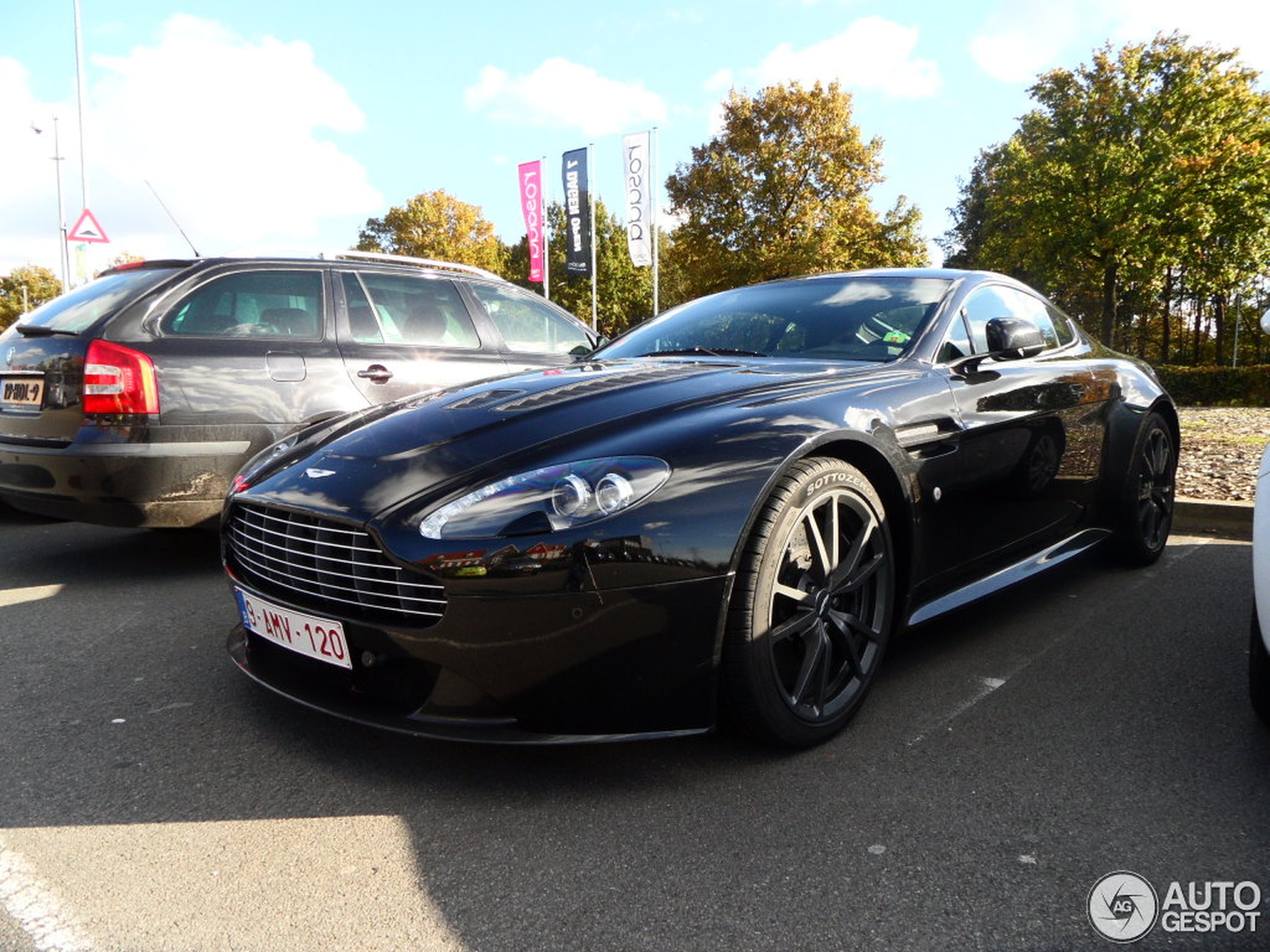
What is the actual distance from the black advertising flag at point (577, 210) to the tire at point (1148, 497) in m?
21.5

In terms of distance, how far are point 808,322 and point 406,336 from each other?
246 cm

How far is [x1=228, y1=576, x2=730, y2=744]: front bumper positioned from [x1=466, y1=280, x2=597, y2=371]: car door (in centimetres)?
343

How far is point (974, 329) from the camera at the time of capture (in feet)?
11.3

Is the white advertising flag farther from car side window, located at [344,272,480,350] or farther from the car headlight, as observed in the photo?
the car headlight

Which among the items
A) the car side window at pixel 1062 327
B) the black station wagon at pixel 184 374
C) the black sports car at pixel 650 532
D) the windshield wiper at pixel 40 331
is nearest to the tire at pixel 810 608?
the black sports car at pixel 650 532

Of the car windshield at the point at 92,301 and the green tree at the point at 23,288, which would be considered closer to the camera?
the car windshield at the point at 92,301

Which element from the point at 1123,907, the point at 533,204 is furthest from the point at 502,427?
the point at 533,204

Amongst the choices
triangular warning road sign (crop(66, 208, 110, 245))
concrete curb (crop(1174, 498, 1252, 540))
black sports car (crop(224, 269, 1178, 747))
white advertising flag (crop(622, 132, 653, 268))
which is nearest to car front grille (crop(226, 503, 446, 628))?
black sports car (crop(224, 269, 1178, 747))

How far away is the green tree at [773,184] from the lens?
1174 inches

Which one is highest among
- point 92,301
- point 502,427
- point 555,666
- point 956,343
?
point 92,301

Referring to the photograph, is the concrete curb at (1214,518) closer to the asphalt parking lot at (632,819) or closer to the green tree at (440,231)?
the asphalt parking lot at (632,819)

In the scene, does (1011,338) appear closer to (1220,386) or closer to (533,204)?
(1220,386)

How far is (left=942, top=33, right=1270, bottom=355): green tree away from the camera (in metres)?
22.5

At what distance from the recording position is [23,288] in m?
62.4
